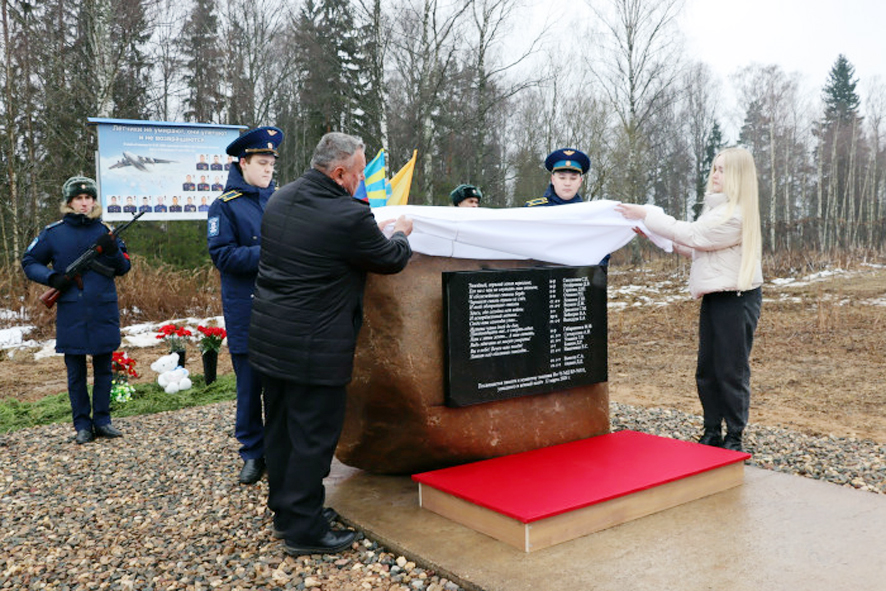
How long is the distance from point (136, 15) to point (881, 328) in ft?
50.0

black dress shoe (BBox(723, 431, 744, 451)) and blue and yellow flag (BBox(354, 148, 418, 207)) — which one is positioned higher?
blue and yellow flag (BBox(354, 148, 418, 207))

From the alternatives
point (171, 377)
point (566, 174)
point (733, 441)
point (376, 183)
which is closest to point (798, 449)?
point (733, 441)

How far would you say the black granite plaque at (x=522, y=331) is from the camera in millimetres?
3445

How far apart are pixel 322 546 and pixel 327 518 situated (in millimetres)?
244

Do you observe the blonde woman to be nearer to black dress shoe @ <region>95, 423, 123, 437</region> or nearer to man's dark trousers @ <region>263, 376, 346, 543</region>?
man's dark trousers @ <region>263, 376, 346, 543</region>

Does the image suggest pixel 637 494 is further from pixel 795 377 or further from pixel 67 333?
pixel 795 377

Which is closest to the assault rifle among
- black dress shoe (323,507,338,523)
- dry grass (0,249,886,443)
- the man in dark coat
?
the man in dark coat

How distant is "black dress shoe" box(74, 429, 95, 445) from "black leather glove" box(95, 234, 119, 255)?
127 cm

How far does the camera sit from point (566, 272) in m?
3.86

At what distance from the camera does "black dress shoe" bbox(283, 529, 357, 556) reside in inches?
114

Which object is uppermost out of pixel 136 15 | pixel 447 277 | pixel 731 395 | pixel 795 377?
pixel 136 15

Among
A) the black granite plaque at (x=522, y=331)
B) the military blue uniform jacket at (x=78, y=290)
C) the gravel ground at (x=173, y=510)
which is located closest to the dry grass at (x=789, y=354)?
the gravel ground at (x=173, y=510)

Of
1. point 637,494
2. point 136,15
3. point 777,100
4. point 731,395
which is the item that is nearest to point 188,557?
point 637,494

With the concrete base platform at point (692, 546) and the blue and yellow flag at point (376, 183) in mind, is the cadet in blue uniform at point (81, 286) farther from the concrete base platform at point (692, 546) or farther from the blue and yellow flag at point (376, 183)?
the concrete base platform at point (692, 546)
